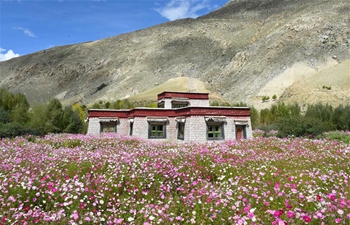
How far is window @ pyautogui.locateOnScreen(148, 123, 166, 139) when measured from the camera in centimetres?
2467

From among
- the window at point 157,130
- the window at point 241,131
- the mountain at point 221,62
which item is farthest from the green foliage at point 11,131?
the mountain at point 221,62

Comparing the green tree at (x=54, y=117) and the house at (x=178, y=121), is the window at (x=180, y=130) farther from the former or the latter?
the green tree at (x=54, y=117)

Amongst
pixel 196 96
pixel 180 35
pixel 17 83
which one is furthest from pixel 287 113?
pixel 17 83

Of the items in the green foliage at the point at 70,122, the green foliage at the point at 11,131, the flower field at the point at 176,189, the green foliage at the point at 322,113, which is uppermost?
the green foliage at the point at 322,113

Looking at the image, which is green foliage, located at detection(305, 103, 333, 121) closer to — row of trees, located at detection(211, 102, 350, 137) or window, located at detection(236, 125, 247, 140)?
row of trees, located at detection(211, 102, 350, 137)

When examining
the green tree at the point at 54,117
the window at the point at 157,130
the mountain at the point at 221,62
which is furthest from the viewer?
the mountain at the point at 221,62

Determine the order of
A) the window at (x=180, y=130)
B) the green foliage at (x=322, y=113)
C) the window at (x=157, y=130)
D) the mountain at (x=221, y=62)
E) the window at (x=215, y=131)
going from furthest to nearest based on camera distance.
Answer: the mountain at (x=221, y=62)
the green foliage at (x=322, y=113)
the window at (x=157, y=130)
the window at (x=180, y=130)
the window at (x=215, y=131)

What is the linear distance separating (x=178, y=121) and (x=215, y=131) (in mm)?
3539

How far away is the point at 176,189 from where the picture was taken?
7.89 m

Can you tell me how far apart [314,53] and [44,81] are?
95.2 metres

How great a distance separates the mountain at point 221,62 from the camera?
6044cm

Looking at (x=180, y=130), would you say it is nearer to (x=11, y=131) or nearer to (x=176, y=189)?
(x=11, y=131)

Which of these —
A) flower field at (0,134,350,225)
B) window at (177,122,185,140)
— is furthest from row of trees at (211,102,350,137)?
flower field at (0,134,350,225)

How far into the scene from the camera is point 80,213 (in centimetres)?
541
